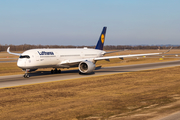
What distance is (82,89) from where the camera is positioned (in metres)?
23.4

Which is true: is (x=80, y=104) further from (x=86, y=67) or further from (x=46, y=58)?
(x=86, y=67)

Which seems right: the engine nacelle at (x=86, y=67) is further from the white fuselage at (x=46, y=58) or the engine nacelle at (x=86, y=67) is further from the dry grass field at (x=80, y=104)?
the dry grass field at (x=80, y=104)

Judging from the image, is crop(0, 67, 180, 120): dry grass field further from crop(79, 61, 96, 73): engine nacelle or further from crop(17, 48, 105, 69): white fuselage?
crop(79, 61, 96, 73): engine nacelle

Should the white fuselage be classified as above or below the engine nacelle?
above

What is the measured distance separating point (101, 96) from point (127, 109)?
4.98 metres

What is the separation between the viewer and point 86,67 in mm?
37750

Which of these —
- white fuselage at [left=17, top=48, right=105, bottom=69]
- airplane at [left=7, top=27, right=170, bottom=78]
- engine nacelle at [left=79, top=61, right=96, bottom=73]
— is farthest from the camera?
engine nacelle at [left=79, top=61, right=96, bottom=73]

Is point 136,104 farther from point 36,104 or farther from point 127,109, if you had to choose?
point 36,104

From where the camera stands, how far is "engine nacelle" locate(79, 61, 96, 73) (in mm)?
35594

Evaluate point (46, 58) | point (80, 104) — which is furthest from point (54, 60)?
point (80, 104)

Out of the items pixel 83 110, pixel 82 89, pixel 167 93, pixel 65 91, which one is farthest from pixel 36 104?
pixel 167 93

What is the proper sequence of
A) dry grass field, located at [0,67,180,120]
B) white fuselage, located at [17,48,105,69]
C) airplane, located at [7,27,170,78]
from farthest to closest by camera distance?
1. airplane, located at [7,27,170,78]
2. white fuselage, located at [17,48,105,69]
3. dry grass field, located at [0,67,180,120]

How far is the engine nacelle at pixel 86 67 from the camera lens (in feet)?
117

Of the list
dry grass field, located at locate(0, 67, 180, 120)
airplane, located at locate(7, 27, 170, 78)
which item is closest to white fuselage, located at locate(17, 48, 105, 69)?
airplane, located at locate(7, 27, 170, 78)
